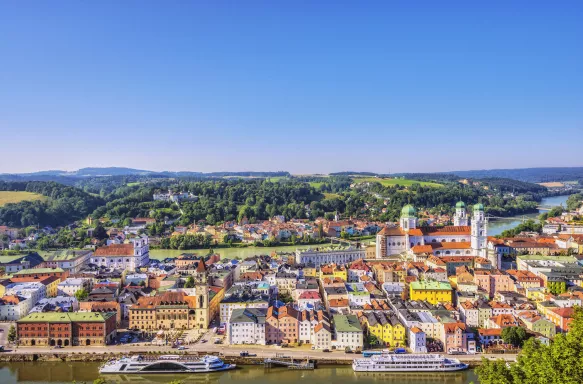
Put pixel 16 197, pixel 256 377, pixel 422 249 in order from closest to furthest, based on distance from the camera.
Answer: pixel 256 377 < pixel 422 249 < pixel 16 197

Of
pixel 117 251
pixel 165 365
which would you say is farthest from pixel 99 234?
pixel 165 365

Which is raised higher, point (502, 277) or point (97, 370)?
point (502, 277)

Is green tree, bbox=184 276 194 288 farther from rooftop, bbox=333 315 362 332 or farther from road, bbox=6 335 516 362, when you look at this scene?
rooftop, bbox=333 315 362 332

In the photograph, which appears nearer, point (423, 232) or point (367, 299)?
point (367, 299)

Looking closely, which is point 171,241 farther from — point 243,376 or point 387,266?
point 243,376

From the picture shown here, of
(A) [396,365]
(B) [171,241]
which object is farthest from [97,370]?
(B) [171,241]

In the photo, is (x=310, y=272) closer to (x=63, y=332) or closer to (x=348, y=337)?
(x=348, y=337)

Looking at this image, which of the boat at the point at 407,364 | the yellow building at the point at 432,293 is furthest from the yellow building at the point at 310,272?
the boat at the point at 407,364
